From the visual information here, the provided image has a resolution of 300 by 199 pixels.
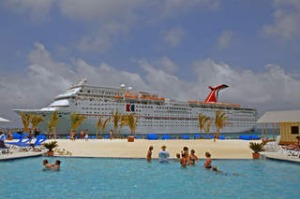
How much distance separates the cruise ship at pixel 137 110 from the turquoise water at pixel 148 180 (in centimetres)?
3530

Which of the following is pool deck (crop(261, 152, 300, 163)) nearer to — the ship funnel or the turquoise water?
the turquoise water

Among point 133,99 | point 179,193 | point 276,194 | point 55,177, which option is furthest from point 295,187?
point 133,99

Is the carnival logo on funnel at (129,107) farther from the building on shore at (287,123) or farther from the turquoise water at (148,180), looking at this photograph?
the turquoise water at (148,180)

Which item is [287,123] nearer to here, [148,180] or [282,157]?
[282,157]

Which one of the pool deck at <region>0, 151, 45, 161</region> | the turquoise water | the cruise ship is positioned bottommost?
the turquoise water

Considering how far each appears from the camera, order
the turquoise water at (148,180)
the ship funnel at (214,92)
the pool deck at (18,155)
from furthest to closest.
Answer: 1. the ship funnel at (214,92)
2. the pool deck at (18,155)
3. the turquoise water at (148,180)

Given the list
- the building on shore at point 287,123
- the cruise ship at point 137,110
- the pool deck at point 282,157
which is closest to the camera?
the pool deck at point 282,157

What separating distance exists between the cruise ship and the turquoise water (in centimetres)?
3530

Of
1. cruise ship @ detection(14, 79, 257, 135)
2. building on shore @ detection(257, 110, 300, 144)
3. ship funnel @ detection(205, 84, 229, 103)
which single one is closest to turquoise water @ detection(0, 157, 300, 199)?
building on shore @ detection(257, 110, 300, 144)

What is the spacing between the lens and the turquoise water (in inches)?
307

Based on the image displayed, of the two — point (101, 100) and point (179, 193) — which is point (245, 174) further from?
point (101, 100)

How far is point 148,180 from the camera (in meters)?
9.66

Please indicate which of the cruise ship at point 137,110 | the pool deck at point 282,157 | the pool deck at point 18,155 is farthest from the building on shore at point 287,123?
the cruise ship at point 137,110

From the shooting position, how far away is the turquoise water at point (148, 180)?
7789 millimetres
